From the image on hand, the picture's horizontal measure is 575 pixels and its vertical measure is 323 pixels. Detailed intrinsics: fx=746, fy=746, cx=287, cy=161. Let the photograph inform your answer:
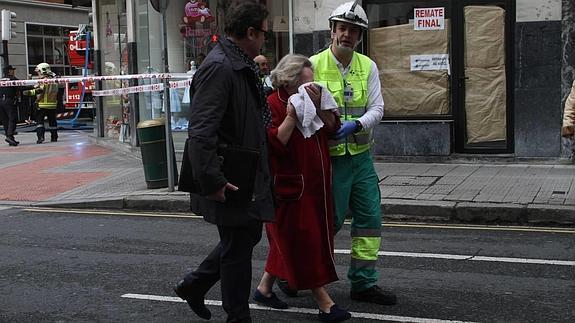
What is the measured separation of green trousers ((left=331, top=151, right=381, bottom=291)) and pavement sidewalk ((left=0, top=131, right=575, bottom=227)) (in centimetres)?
344

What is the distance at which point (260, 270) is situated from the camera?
6281 millimetres

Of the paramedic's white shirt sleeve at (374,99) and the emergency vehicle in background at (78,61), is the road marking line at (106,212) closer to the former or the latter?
the paramedic's white shirt sleeve at (374,99)

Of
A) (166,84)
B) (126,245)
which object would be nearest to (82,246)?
(126,245)

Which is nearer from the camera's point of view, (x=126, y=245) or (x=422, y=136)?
(x=126, y=245)

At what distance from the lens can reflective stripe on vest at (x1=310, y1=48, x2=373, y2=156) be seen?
512 centimetres

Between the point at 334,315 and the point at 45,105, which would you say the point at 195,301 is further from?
the point at 45,105

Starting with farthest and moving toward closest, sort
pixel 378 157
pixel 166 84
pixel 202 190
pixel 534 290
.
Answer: pixel 378 157 → pixel 166 84 → pixel 534 290 → pixel 202 190

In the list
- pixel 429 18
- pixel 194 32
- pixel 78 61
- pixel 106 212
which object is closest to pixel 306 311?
pixel 106 212

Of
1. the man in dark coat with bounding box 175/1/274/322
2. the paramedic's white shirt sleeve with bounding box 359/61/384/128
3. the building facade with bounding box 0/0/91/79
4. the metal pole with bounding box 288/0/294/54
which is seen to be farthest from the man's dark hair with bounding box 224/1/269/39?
the building facade with bounding box 0/0/91/79

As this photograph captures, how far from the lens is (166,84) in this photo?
1022cm

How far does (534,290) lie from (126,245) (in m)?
3.97

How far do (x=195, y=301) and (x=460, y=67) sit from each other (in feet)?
27.0

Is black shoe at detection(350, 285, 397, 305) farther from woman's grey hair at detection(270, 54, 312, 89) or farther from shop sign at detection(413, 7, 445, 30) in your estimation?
shop sign at detection(413, 7, 445, 30)

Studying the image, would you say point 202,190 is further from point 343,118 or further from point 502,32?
point 502,32
